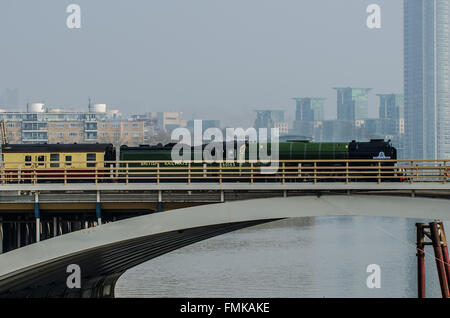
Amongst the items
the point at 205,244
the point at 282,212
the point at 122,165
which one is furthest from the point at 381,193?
the point at 205,244

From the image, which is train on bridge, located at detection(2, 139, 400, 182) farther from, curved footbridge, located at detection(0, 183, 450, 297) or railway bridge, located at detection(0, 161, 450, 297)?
curved footbridge, located at detection(0, 183, 450, 297)

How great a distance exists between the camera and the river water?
72.4 m

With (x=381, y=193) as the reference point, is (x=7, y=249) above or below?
below

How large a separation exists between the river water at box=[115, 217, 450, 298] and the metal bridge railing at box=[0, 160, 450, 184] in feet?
70.0

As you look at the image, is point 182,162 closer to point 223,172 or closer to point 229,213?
point 223,172

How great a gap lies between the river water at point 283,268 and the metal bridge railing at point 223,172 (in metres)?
21.3

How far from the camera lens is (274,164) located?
48.2 m

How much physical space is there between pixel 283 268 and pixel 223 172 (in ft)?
161

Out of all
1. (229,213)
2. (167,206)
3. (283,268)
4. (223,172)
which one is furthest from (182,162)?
(283,268)

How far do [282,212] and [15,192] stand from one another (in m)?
13.6

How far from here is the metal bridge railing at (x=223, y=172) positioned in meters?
35.7

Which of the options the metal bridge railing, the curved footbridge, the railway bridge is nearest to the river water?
the metal bridge railing

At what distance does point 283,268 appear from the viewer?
3297 inches
